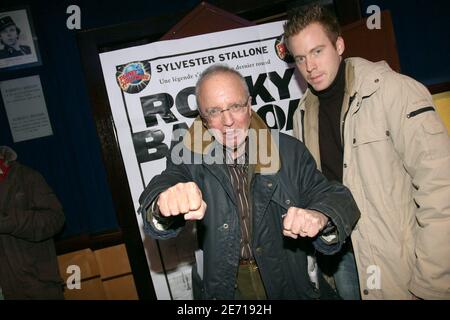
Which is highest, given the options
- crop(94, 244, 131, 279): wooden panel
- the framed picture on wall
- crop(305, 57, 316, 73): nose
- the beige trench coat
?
the framed picture on wall

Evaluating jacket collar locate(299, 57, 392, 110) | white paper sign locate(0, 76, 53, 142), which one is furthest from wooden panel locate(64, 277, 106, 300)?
jacket collar locate(299, 57, 392, 110)

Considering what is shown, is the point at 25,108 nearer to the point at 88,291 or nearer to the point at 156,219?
the point at 88,291

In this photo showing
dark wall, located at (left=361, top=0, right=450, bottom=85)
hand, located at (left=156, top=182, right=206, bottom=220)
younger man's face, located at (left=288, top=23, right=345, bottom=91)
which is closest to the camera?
hand, located at (left=156, top=182, right=206, bottom=220)

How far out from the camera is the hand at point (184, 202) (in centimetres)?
107

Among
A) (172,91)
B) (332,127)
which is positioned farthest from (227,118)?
(172,91)

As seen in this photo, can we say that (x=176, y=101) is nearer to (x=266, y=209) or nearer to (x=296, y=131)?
(x=296, y=131)

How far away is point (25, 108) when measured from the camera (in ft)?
8.42

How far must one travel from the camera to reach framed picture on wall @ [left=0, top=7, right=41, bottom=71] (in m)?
2.49

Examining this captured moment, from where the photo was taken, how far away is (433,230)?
135cm

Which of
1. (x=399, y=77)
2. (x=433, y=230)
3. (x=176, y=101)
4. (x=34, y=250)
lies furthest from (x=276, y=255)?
(x=34, y=250)

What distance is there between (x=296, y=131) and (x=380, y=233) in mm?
787

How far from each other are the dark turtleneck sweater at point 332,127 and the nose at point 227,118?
0.62 m

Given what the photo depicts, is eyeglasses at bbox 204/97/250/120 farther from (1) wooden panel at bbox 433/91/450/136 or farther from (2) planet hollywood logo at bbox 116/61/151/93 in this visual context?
(1) wooden panel at bbox 433/91/450/136

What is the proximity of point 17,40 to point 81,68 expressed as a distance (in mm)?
534
